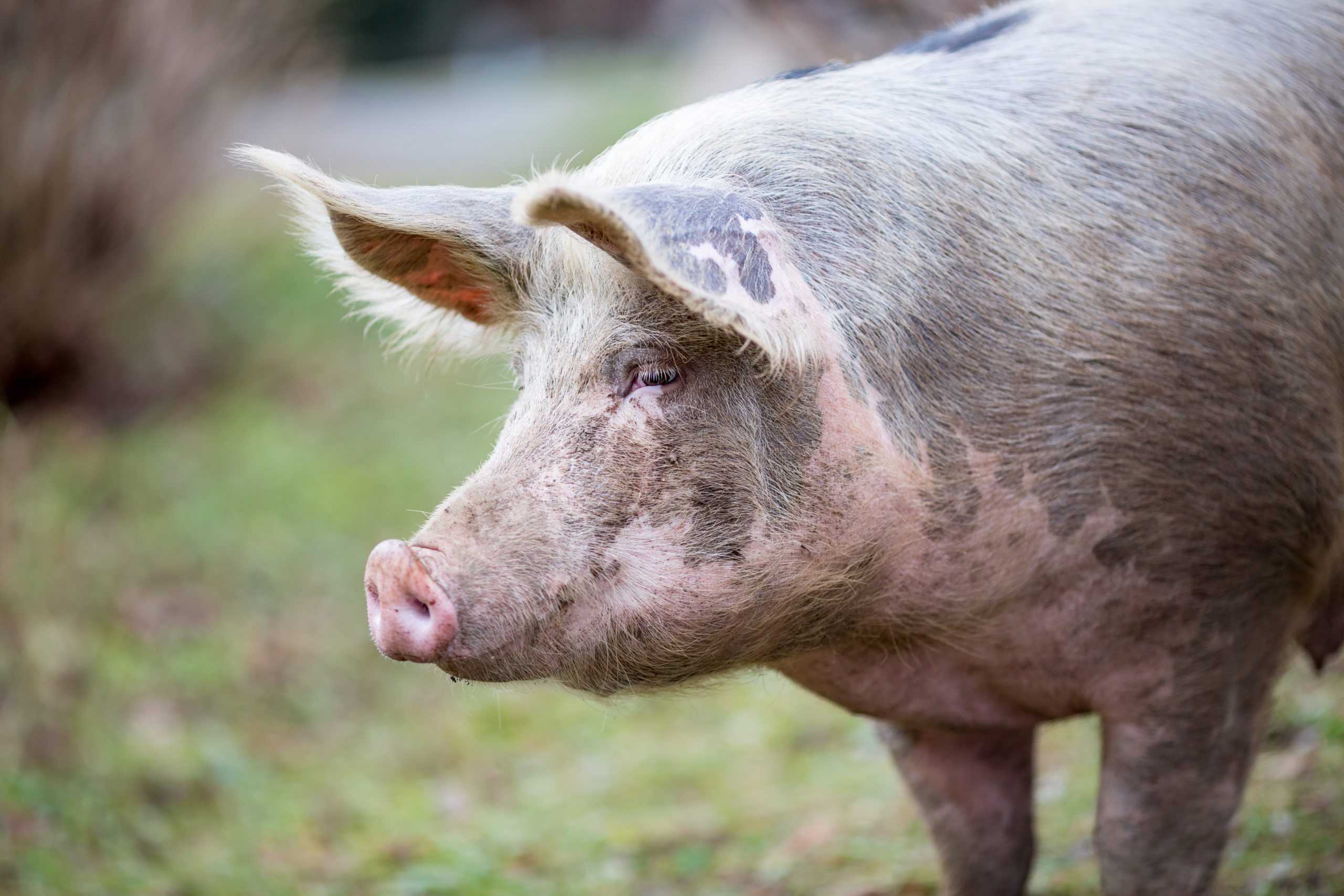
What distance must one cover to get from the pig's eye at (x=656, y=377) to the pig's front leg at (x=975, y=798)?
1214 millimetres

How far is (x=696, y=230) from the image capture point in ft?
7.00

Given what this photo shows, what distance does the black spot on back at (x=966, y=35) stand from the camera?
287 centimetres

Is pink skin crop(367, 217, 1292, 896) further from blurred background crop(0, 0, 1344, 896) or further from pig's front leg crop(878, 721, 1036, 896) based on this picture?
blurred background crop(0, 0, 1344, 896)

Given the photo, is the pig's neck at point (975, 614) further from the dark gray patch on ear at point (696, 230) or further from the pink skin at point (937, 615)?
the dark gray patch on ear at point (696, 230)

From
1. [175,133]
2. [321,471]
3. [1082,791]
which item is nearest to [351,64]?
[175,133]

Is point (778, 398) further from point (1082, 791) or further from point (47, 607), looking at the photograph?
point (47, 607)

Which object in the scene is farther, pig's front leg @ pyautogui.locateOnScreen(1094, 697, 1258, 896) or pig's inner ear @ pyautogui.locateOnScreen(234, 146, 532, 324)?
pig's front leg @ pyautogui.locateOnScreen(1094, 697, 1258, 896)

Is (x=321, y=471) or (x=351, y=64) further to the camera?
(x=351, y=64)

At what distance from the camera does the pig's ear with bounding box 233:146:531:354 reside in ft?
8.03

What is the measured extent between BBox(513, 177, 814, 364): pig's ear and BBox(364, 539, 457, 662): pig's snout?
56 centimetres

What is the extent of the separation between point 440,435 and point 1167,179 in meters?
6.78

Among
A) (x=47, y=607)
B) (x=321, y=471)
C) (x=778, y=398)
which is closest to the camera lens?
(x=778, y=398)

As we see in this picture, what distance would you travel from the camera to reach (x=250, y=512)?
23.6ft

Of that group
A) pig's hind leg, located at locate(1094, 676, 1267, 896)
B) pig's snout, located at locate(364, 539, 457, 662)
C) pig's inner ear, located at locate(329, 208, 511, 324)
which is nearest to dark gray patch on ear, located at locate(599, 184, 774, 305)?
pig's inner ear, located at locate(329, 208, 511, 324)
